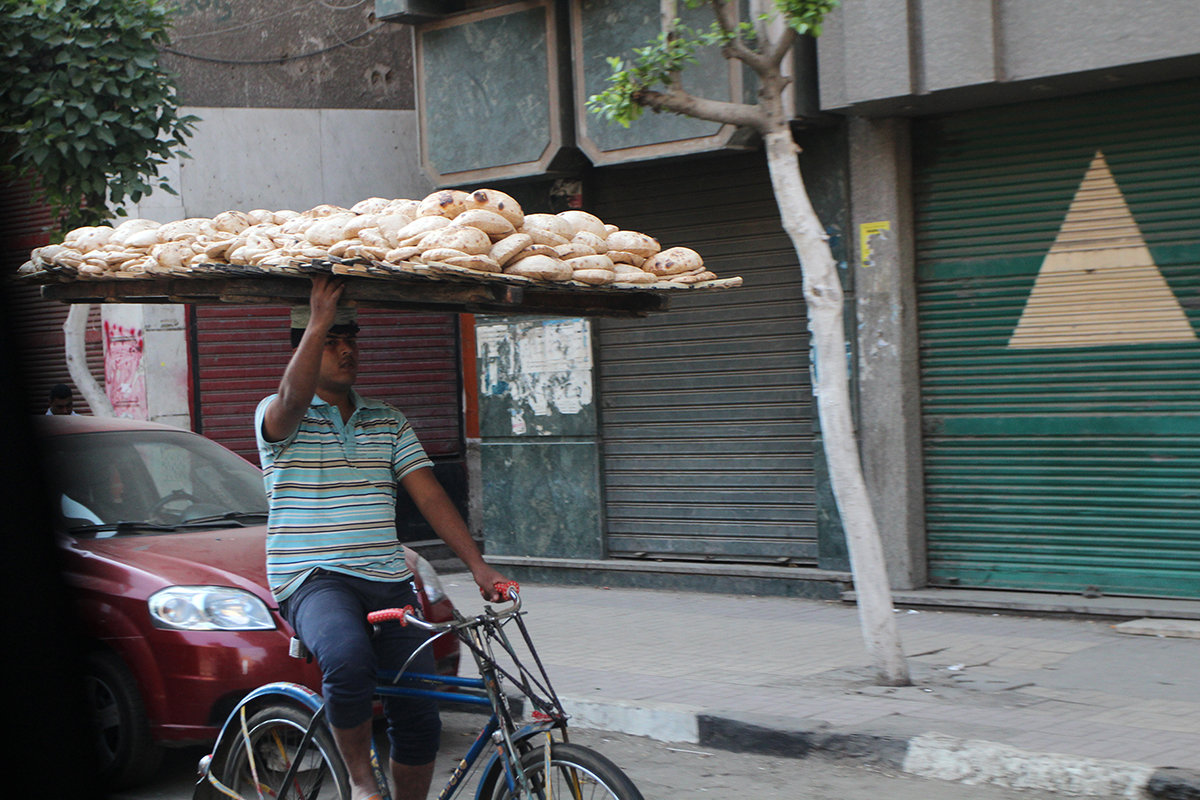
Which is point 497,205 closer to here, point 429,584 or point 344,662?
point 344,662

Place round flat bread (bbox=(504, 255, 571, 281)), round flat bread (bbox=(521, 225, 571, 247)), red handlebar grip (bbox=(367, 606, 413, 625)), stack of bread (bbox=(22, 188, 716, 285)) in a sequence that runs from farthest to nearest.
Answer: round flat bread (bbox=(521, 225, 571, 247)) → round flat bread (bbox=(504, 255, 571, 281)) → stack of bread (bbox=(22, 188, 716, 285)) → red handlebar grip (bbox=(367, 606, 413, 625))

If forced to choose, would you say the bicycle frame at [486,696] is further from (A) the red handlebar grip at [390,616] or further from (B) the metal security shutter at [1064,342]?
(B) the metal security shutter at [1064,342]

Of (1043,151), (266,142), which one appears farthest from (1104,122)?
(266,142)

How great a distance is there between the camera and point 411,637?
13.8 feet

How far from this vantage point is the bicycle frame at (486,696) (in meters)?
3.60

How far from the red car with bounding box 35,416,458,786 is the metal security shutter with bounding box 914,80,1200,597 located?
4.49m

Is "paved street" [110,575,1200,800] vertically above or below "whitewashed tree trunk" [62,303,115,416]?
below

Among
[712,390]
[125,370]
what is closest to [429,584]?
[712,390]

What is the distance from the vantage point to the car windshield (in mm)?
6086

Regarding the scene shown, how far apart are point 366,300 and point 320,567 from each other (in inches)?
34.0

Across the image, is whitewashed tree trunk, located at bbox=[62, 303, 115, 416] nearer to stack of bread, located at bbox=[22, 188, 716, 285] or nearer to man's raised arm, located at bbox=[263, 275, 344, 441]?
stack of bread, located at bbox=[22, 188, 716, 285]

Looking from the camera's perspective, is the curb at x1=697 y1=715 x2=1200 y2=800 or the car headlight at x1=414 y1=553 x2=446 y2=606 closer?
the curb at x1=697 y1=715 x2=1200 y2=800

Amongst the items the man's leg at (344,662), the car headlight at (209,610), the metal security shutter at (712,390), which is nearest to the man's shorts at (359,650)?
the man's leg at (344,662)

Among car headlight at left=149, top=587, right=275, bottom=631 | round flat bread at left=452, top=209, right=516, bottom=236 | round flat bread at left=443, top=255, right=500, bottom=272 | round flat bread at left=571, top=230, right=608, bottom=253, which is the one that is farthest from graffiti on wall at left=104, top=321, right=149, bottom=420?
round flat bread at left=443, top=255, right=500, bottom=272
